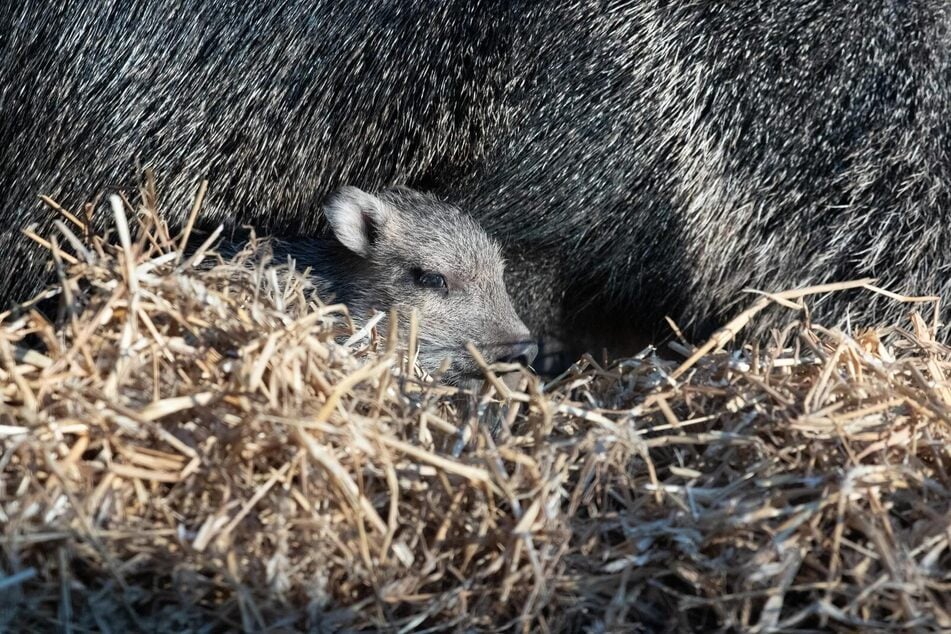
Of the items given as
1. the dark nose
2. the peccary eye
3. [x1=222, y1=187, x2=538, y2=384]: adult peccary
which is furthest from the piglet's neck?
the dark nose

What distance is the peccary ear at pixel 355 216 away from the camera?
9.64 feet

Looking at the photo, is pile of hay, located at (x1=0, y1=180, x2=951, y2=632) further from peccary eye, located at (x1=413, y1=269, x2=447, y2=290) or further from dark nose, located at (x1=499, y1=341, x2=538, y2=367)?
peccary eye, located at (x1=413, y1=269, x2=447, y2=290)

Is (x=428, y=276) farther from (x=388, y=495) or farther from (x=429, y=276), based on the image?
(x=388, y=495)

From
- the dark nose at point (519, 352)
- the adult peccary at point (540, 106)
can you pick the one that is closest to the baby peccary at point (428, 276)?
the dark nose at point (519, 352)

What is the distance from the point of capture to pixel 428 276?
9.80 feet

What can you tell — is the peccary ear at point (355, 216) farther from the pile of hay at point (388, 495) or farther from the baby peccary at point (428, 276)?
the pile of hay at point (388, 495)

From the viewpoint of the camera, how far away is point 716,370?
2412 mm

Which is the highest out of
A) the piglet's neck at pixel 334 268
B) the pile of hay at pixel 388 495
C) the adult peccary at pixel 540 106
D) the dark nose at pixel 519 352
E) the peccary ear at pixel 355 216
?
the adult peccary at pixel 540 106

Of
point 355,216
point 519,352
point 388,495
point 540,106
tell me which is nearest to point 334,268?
point 355,216

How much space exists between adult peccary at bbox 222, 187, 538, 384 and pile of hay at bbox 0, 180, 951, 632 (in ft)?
2.24

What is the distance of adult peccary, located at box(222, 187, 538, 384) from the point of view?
2939 millimetres

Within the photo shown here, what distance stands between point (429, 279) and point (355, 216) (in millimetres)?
233

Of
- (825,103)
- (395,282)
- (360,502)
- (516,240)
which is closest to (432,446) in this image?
(360,502)

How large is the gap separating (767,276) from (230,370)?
5.26 feet
